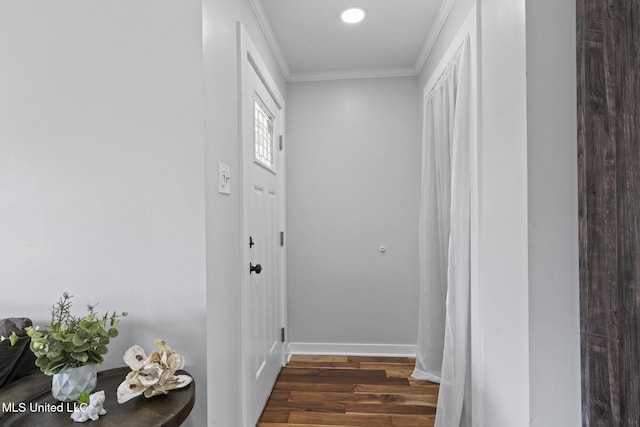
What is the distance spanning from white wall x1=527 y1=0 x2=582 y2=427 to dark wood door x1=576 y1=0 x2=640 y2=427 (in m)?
0.04

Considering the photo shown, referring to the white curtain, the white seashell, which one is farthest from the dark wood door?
the white seashell

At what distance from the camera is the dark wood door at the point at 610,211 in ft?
3.14

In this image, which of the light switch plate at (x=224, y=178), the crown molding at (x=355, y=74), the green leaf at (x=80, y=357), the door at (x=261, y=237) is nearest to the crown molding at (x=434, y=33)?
the crown molding at (x=355, y=74)

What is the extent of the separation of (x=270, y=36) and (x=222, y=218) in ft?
4.57

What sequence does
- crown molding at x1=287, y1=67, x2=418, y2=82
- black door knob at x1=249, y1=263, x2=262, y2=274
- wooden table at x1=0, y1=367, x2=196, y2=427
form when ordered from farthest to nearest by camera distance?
crown molding at x1=287, y1=67, x2=418, y2=82
black door knob at x1=249, y1=263, x2=262, y2=274
wooden table at x1=0, y1=367, x2=196, y2=427

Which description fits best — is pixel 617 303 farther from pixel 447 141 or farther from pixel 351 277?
pixel 351 277

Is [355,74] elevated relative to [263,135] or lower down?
elevated

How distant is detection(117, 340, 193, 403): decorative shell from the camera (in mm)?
982

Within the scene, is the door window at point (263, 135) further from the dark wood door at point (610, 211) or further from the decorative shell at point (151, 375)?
the dark wood door at point (610, 211)

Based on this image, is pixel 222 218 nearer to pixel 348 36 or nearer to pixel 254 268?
pixel 254 268

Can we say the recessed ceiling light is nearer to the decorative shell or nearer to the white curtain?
the white curtain

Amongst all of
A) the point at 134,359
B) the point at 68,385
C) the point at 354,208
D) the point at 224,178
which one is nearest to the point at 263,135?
the point at 224,178

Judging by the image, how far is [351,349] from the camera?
276 cm

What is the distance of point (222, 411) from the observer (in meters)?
1.34
